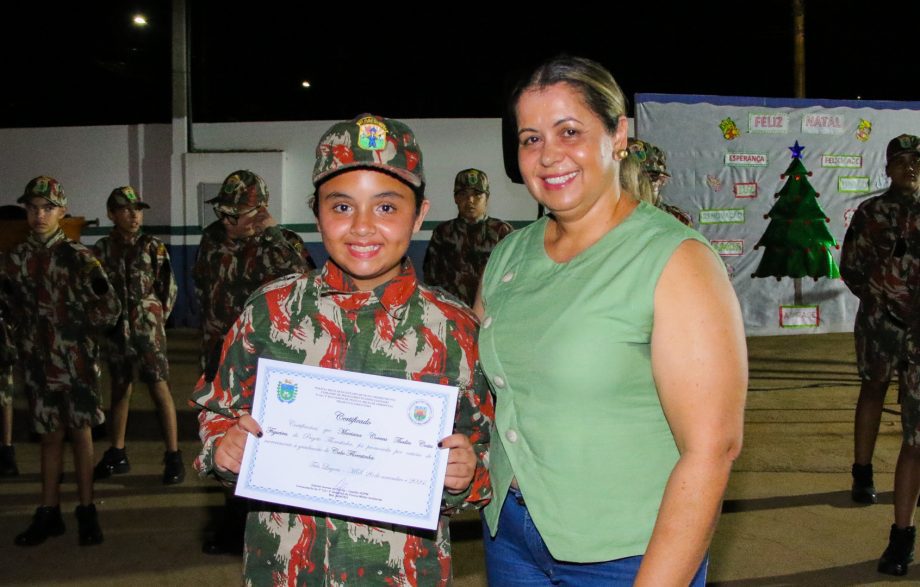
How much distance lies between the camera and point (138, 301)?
6.47 m

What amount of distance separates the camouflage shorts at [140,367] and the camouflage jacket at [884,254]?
4962 mm

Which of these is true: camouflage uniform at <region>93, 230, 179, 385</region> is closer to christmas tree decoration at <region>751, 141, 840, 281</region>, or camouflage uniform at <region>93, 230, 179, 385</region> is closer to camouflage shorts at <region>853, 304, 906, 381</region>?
camouflage shorts at <region>853, 304, 906, 381</region>

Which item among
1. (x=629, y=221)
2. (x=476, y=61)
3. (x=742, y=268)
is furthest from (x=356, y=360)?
(x=476, y=61)

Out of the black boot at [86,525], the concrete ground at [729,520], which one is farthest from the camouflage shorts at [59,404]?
the concrete ground at [729,520]

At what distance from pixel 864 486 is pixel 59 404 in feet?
16.8

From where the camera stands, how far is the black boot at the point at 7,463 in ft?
21.0

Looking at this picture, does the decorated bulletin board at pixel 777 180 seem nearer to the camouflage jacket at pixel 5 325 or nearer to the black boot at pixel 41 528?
the camouflage jacket at pixel 5 325

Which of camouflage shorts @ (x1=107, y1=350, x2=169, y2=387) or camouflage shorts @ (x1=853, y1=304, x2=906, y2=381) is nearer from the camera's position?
camouflage shorts @ (x1=853, y1=304, x2=906, y2=381)

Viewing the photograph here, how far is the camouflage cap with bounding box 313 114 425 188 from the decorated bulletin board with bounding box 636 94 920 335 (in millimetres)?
10208

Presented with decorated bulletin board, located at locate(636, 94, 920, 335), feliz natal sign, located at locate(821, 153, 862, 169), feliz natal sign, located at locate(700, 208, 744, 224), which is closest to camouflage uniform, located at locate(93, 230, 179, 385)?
decorated bulletin board, located at locate(636, 94, 920, 335)

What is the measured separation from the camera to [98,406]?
16.5 ft

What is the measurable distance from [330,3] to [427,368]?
34775mm

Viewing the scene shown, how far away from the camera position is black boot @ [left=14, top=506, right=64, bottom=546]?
16.5 ft

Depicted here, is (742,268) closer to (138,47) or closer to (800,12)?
(800,12)
